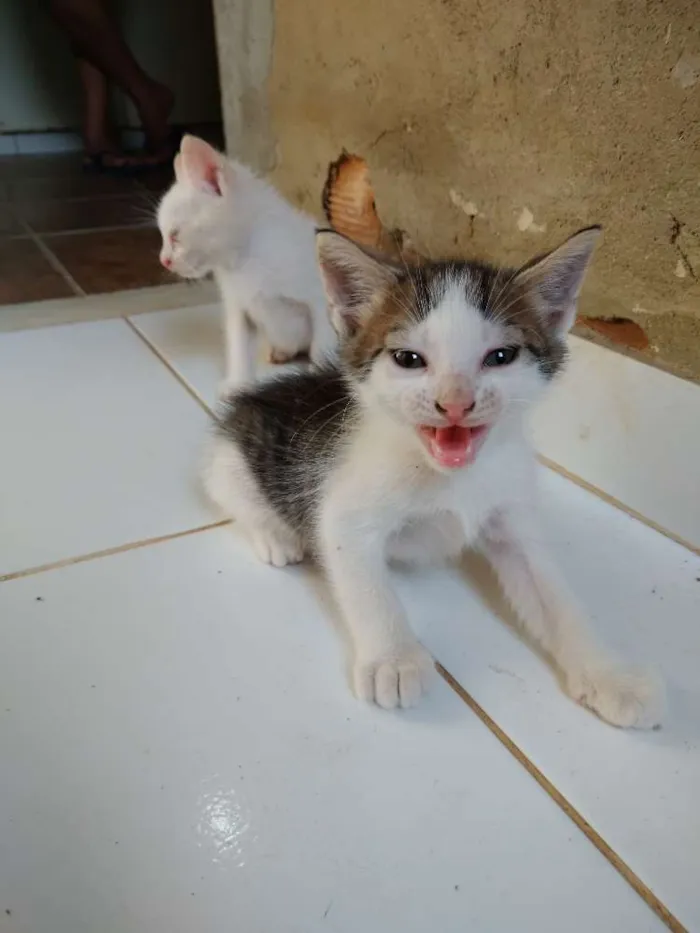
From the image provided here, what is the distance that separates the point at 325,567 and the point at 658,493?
567 millimetres

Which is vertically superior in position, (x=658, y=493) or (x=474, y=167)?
(x=474, y=167)

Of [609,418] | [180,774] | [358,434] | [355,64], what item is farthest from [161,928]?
[355,64]

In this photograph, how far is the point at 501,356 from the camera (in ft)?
2.95

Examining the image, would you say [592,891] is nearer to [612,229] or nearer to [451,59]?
[612,229]

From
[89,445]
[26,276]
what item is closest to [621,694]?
[89,445]

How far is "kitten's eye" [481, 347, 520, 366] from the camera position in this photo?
890mm

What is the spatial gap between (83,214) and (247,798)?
9.17 feet

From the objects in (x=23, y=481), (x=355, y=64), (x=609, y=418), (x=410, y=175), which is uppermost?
(x=355, y=64)

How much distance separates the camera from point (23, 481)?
1.38m

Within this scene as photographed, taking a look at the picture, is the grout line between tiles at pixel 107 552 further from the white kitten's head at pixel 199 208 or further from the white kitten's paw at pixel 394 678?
the white kitten's head at pixel 199 208

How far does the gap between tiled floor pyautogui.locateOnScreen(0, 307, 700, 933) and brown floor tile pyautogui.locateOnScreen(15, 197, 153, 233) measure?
1928mm

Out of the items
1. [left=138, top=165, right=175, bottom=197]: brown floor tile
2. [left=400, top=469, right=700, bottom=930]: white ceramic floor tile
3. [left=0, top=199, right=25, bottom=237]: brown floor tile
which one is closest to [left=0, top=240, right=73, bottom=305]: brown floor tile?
[left=0, top=199, right=25, bottom=237]: brown floor tile

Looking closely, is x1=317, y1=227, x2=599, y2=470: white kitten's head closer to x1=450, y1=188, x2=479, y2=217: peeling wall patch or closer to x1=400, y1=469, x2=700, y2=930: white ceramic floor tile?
x1=400, y1=469, x2=700, y2=930: white ceramic floor tile

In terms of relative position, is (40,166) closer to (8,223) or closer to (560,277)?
(8,223)
